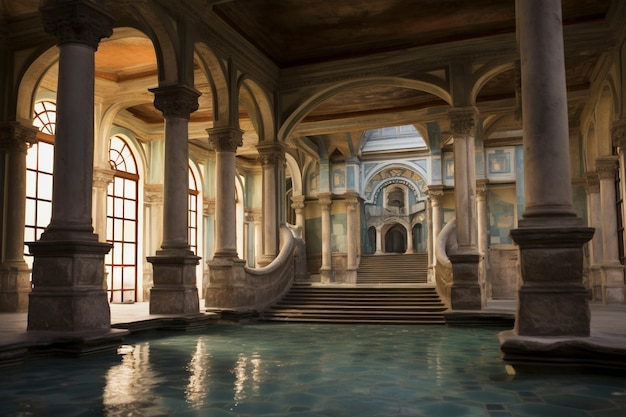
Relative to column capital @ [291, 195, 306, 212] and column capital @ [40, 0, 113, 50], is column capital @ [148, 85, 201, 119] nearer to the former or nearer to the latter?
column capital @ [40, 0, 113, 50]

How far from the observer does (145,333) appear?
35.1ft

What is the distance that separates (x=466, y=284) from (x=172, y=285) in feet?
21.1

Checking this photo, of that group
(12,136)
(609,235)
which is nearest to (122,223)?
(12,136)

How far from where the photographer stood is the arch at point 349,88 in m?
15.3

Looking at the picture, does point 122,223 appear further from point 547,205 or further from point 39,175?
point 547,205

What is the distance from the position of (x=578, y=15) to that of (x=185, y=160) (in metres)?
9.45

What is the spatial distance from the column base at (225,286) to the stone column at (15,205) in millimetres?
4244

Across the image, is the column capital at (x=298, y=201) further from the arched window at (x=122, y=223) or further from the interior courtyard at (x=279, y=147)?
the arched window at (x=122, y=223)

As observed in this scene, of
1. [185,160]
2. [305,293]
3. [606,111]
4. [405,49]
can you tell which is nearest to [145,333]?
[185,160]

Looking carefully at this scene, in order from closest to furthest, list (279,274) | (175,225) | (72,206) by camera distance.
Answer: (72,206) → (175,225) → (279,274)

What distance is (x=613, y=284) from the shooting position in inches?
689

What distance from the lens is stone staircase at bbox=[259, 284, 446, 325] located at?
44.1 ft

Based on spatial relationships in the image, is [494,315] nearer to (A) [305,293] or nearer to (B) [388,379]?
(A) [305,293]

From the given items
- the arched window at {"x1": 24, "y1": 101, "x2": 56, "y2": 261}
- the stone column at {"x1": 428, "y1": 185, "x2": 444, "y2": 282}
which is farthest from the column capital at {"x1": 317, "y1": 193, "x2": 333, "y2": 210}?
the arched window at {"x1": 24, "y1": 101, "x2": 56, "y2": 261}
